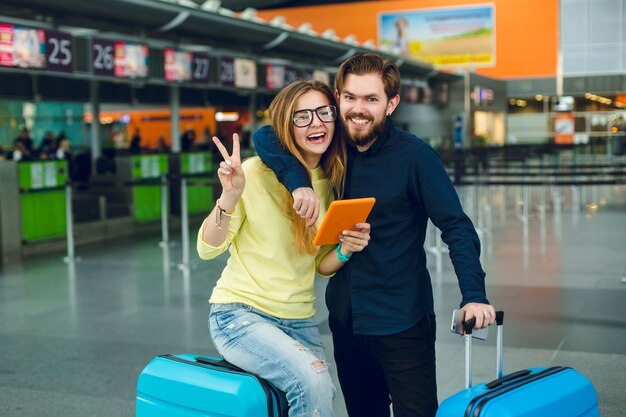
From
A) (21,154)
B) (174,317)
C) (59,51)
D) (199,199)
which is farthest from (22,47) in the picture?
(199,199)

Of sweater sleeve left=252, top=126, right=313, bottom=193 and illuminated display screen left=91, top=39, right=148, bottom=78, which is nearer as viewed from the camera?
sweater sleeve left=252, top=126, right=313, bottom=193

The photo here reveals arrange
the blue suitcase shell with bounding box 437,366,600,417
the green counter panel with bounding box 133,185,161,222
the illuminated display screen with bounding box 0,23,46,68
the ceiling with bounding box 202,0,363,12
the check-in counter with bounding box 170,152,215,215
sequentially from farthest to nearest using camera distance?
the ceiling with bounding box 202,0,363,12 < the check-in counter with bounding box 170,152,215,215 < the green counter panel with bounding box 133,185,161,222 < the illuminated display screen with bounding box 0,23,46,68 < the blue suitcase shell with bounding box 437,366,600,417

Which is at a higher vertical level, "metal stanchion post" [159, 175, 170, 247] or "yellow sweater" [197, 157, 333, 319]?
"yellow sweater" [197, 157, 333, 319]

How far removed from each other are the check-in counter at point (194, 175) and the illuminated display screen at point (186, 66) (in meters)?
1.70

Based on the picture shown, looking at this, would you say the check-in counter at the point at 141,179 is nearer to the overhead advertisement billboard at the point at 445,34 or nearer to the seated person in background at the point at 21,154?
the seated person in background at the point at 21,154

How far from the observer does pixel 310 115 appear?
9.21ft

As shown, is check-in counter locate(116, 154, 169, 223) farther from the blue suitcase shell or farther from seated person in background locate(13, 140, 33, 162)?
the blue suitcase shell

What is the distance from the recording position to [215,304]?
117 inches

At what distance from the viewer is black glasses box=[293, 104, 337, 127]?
281 cm

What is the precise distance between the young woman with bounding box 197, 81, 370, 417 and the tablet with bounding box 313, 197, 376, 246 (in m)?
0.05

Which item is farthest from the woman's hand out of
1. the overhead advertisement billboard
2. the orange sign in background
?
the overhead advertisement billboard

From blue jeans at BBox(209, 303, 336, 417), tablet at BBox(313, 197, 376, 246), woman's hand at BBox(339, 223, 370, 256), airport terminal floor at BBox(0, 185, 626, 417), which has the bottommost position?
airport terminal floor at BBox(0, 185, 626, 417)

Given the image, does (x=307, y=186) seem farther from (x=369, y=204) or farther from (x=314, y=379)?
(x=314, y=379)

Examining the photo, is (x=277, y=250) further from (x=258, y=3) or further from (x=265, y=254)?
(x=258, y=3)
